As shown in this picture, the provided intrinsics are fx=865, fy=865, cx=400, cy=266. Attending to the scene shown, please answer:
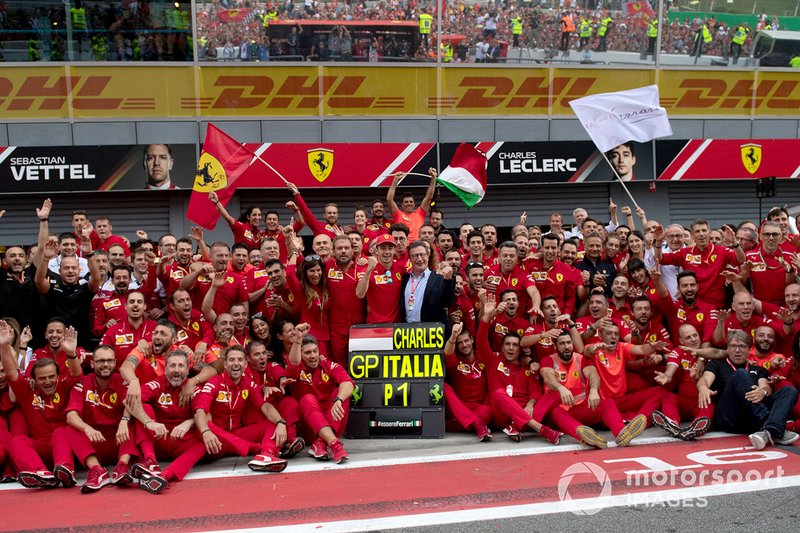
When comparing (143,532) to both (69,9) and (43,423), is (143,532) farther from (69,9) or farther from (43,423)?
(69,9)

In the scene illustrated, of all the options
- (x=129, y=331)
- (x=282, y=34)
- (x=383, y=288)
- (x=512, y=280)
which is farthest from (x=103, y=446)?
(x=282, y=34)

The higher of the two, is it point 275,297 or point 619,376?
point 275,297

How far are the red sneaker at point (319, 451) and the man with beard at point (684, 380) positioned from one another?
11.0 feet

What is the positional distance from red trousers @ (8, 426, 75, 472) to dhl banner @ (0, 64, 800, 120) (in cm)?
952

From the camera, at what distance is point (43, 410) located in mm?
7945

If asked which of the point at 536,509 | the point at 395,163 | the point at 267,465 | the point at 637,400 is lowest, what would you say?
the point at 536,509

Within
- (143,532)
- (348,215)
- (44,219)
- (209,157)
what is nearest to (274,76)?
(348,215)

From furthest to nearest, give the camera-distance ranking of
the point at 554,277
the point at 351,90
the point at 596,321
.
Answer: the point at 351,90 → the point at 554,277 → the point at 596,321

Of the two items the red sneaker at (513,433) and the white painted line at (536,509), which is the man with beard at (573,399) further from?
the white painted line at (536,509)

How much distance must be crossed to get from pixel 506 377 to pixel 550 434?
2.75 ft

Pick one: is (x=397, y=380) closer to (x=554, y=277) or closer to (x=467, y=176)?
(x=554, y=277)

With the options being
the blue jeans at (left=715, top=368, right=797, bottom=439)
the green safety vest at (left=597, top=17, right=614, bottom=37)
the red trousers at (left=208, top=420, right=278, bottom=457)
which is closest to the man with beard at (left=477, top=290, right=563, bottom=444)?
the blue jeans at (left=715, top=368, right=797, bottom=439)

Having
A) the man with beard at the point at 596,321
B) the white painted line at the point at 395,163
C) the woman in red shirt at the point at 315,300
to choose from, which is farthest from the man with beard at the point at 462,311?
the white painted line at the point at 395,163

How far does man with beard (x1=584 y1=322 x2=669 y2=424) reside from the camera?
901cm
